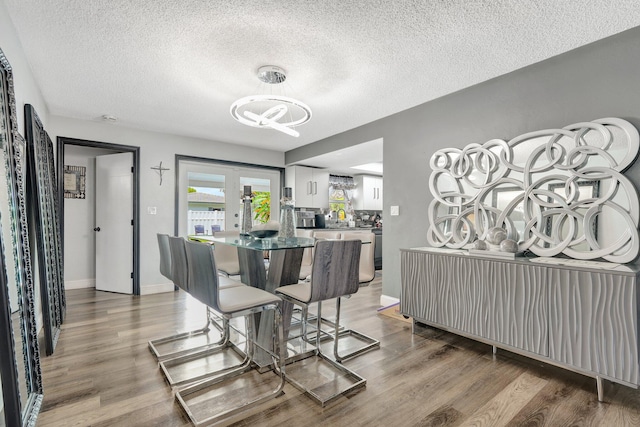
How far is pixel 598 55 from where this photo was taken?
2227mm

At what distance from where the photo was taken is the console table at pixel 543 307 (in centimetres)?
181

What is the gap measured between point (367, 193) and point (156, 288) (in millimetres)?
4670

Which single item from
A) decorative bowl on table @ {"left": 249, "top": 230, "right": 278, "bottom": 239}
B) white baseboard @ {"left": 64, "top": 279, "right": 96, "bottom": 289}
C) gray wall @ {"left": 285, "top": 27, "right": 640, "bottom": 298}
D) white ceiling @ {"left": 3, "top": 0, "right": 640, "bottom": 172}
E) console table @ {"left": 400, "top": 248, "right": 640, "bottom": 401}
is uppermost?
white ceiling @ {"left": 3, "top": 0, "right": 640, "bottom": 172}

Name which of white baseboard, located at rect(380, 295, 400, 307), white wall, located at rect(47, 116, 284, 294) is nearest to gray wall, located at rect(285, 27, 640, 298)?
white baseboard, located at rect(380, 295, 400, 307)

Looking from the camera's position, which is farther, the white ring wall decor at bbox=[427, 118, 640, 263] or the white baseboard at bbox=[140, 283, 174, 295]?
the white baseboard at bbox=[140, 283, 174, 295]

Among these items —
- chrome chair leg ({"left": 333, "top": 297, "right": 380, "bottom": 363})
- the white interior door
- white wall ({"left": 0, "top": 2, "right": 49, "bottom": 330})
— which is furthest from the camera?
the white interior door

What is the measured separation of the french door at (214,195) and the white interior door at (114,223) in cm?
70

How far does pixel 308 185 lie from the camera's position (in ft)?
20.1

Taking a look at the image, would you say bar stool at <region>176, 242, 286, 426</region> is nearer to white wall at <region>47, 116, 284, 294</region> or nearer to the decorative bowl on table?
the decorative bowl on table

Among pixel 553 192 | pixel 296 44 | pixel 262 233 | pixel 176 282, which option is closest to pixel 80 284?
pixel 176 282

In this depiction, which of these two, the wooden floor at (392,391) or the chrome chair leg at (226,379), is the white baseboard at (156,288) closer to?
the wooden floor at (392,391)

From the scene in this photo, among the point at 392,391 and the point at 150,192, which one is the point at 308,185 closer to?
the point at 150,192

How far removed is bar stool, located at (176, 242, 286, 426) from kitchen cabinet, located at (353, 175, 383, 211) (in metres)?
5.14

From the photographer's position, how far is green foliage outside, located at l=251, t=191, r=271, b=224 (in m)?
5.80
